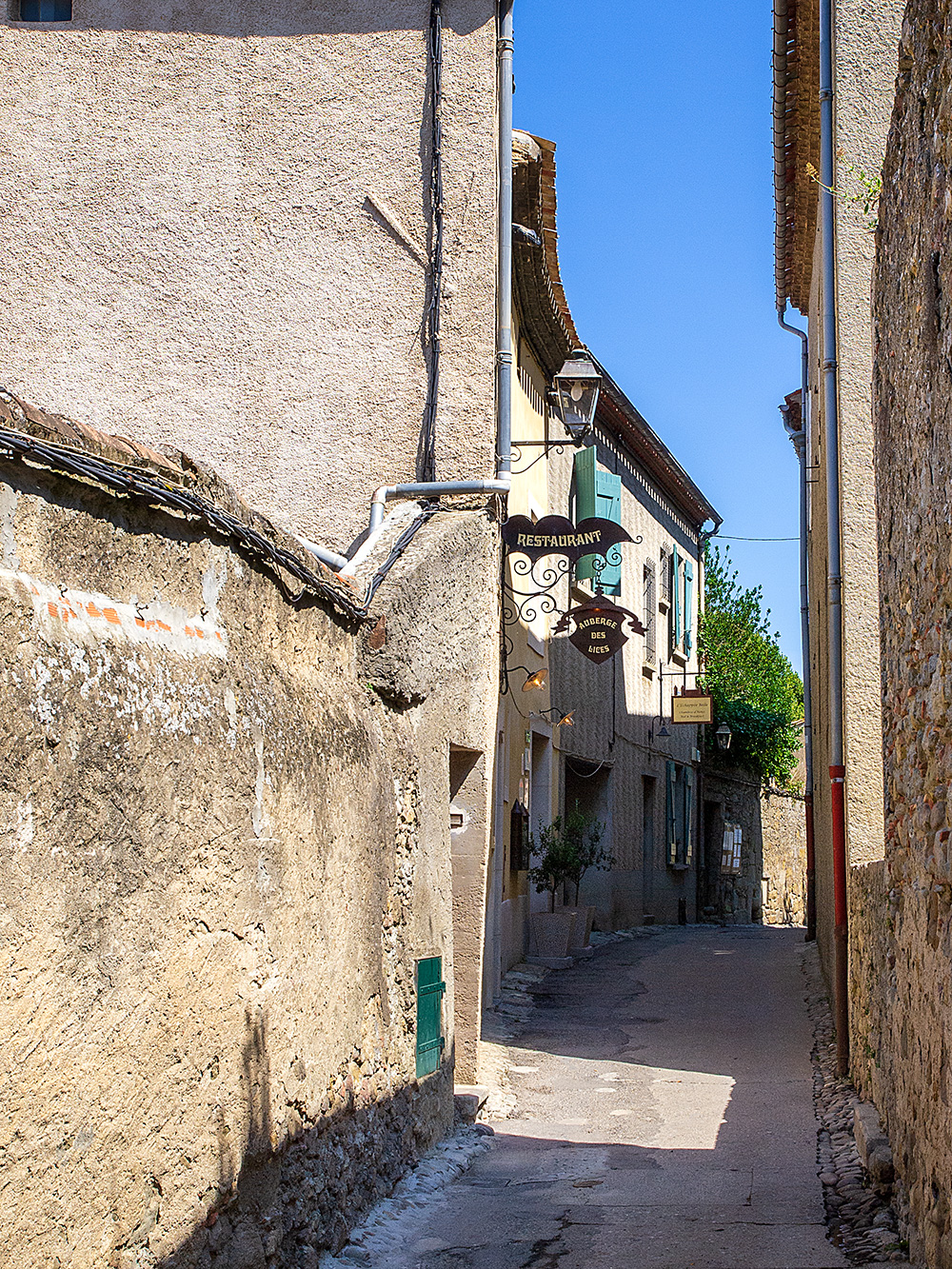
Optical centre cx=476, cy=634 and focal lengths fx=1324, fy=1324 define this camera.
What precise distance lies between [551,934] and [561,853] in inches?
35.1

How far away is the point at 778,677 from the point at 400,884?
59.7 feet

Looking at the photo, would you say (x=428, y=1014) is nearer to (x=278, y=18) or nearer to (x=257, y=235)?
(x=257, y=235)

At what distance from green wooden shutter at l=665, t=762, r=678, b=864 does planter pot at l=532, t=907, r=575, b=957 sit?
6750 millimetres

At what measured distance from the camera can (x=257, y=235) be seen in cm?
851

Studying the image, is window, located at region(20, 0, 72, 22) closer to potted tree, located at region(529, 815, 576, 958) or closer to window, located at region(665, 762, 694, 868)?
potted tree, located at region(529, 815, 576, 958)

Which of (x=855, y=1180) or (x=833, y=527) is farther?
(x=833, y=527)

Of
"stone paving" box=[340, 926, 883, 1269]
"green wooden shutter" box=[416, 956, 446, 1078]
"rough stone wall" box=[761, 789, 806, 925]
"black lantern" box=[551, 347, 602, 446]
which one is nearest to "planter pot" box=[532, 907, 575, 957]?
"stone paving" box=[340, 926, 883, 1269]

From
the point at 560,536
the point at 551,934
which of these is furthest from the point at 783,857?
the point at 560,536

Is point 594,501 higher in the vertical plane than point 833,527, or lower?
higher

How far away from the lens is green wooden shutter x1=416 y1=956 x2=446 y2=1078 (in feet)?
20.9

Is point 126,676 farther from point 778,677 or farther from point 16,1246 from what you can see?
point 778,677

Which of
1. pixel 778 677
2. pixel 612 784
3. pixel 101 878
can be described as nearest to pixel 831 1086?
pixel 101 878

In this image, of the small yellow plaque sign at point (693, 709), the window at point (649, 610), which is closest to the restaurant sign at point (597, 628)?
the small yellow plaque sign at point (693, 709)

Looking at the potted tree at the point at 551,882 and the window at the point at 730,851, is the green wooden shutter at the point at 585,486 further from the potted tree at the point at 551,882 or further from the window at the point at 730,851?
the window at the point at 730,851
